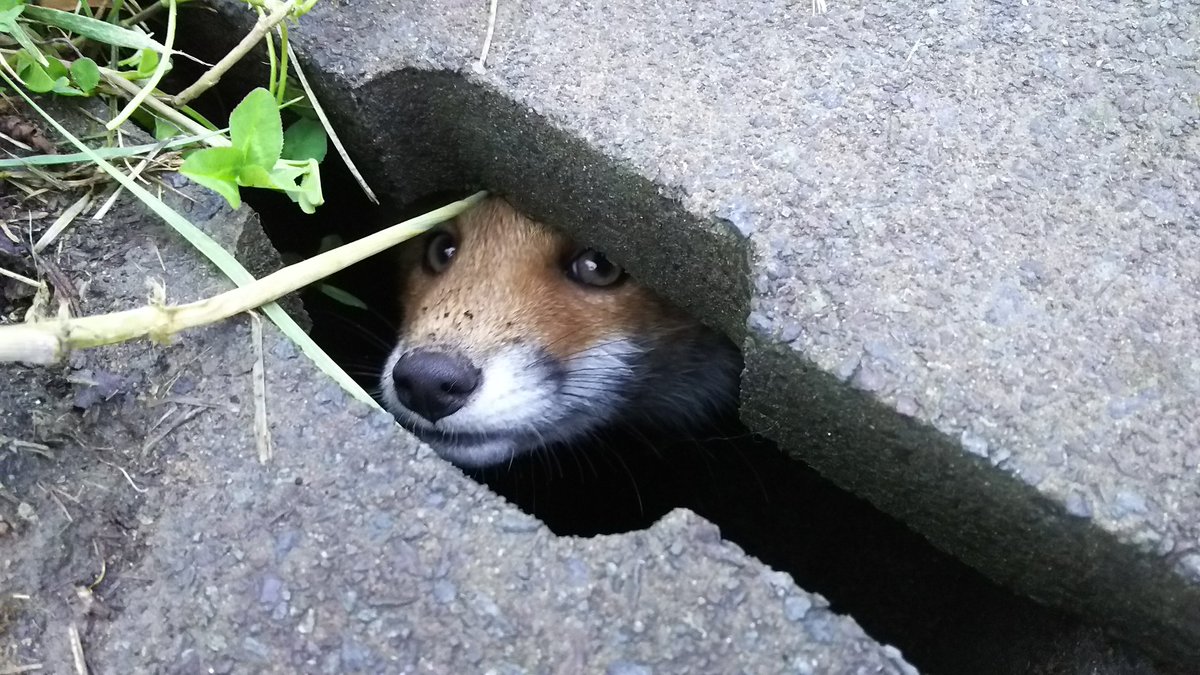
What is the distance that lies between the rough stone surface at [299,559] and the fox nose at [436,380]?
663 mm

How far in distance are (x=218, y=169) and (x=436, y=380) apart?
0.80 m

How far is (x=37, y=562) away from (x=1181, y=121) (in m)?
2.22

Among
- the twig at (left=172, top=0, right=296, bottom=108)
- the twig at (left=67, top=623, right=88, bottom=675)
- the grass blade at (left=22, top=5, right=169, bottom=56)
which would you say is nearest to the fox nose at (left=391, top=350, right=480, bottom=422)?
the twig at (left=172, top=0, right=296, bottom=108)

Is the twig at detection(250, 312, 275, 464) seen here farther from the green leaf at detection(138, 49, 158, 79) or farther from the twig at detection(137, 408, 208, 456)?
the green leaf at detection(138, 49, 158, 79)

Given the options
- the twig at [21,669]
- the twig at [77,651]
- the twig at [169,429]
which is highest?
the twig at [169,429]

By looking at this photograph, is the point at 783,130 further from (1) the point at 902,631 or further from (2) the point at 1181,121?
(1) the point at 902,631

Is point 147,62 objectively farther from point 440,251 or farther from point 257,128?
point 440,251

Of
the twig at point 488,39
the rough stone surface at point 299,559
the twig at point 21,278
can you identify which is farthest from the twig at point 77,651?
the twig at point 488,39

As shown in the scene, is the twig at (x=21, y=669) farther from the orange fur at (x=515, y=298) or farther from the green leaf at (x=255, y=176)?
the orange fur at (x=515, y=298)

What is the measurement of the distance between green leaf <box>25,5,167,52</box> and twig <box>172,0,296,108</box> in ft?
0.35

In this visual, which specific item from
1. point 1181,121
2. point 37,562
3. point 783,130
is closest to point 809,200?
point 783,130

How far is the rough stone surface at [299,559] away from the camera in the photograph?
1490mm

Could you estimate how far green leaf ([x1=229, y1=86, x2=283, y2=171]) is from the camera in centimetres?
184

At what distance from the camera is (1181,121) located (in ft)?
6.26
